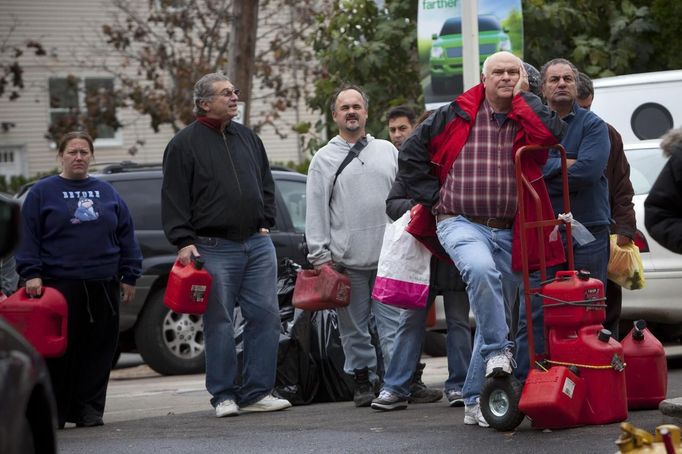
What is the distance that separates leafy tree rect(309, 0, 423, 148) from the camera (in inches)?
670

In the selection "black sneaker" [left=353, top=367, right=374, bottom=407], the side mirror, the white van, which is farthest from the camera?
the white van

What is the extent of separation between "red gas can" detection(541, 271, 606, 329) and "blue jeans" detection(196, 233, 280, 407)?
2408 mm

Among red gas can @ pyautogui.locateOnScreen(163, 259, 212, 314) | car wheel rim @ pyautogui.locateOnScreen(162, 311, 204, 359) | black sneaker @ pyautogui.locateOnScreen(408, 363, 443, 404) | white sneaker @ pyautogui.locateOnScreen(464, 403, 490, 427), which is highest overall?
red gas can @ pyautogui.locateOnScreen(163, 259, 212, 314)

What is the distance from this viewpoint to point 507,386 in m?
7.51

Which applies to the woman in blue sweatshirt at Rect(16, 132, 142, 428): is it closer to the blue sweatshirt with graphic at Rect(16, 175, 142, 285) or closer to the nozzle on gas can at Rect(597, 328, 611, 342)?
the blue sweatshirt with graphic at Rect(16, 175, 142, 285)

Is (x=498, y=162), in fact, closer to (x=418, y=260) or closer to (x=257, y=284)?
(x=418, y=260)

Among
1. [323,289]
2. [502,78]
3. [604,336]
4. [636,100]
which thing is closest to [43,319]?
[323,289]

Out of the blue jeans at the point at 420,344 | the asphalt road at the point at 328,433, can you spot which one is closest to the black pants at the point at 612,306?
the asphalt road at the point at 328,433

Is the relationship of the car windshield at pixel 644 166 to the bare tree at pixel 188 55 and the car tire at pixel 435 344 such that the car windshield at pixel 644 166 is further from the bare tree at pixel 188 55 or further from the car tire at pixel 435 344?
the bare tree at pixel 188 55

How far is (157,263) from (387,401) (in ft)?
16.0

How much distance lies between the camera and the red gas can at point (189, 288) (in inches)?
354

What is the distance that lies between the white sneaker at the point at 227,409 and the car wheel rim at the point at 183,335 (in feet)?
14.1

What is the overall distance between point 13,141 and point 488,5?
24528 mm

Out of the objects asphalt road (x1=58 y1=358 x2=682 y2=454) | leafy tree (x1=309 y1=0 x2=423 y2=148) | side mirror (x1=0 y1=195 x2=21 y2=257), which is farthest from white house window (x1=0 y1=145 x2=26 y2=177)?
side mirror (x1=0 y1=195 x2=21 y2=257)
